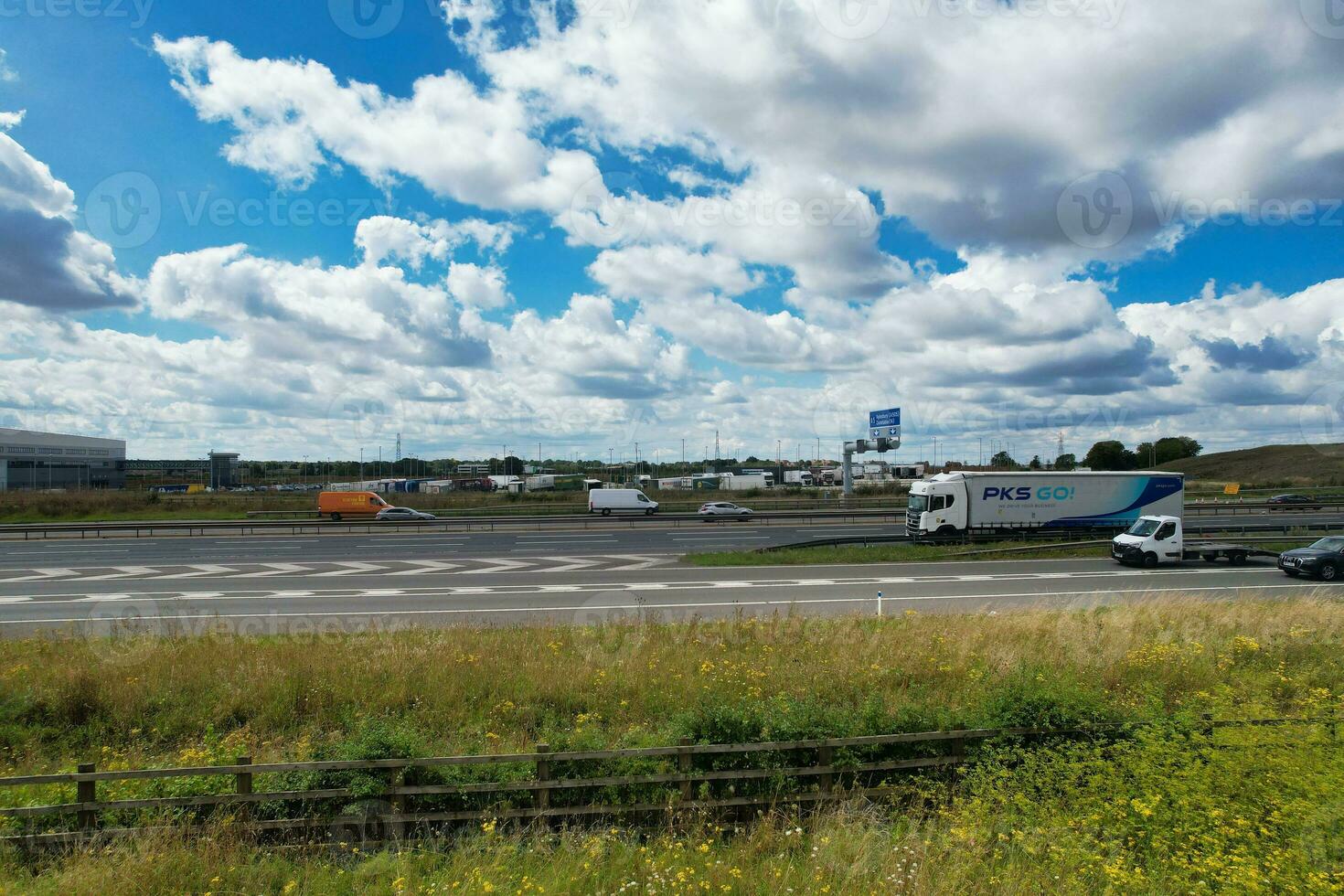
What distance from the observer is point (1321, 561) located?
2197 cm

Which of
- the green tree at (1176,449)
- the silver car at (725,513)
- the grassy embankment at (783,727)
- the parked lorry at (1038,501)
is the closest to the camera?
the grassy embankment at (783,727)

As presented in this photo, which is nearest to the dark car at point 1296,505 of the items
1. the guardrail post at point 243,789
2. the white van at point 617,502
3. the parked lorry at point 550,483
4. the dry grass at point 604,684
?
the white van at point 617,502

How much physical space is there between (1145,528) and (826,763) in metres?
23.9

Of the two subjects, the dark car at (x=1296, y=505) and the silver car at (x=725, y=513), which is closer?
the silver car at (x=725, y=513)

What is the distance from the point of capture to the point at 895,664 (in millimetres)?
11055

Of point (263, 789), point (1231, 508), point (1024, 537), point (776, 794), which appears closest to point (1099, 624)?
point (776, 794)

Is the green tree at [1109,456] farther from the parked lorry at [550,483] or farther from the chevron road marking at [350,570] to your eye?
the chevron road marking at [350,570]

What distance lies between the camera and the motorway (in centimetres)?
1692

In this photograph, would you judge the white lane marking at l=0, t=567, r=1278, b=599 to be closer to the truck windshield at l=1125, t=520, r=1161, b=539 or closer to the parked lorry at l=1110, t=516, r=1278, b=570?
the parked lorry at l=1110, t=516, r=1278, b=570

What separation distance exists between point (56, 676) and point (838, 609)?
1540cm

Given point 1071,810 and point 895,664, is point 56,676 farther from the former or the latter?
point 1071,810

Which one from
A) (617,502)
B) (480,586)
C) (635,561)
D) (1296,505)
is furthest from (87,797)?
(1296,505)

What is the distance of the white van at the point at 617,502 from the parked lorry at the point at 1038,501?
21774 mm

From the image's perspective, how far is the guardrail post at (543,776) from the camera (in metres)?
7.54
